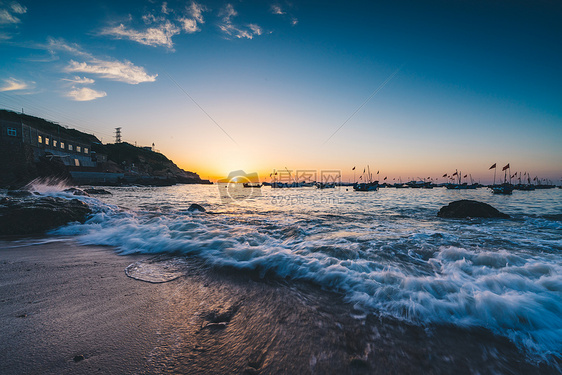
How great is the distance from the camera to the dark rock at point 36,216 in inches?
279

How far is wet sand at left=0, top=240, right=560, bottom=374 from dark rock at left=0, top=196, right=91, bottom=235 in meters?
5.10

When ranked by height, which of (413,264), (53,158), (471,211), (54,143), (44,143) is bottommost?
(413,264)

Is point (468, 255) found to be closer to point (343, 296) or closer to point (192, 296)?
point (343, 296)

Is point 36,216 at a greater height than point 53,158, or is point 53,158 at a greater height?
point 53,158

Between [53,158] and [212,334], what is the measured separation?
178 ft

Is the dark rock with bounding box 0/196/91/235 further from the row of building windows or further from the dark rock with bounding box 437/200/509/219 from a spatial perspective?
the row of building windows

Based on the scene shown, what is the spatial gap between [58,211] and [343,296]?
1104cm

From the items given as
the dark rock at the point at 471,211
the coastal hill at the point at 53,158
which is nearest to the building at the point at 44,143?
the coastal hill at the point at 53,158

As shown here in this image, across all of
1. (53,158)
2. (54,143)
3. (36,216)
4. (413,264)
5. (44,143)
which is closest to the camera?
(413,264)

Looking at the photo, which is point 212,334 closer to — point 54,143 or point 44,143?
point 44,143

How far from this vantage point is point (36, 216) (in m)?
7.67

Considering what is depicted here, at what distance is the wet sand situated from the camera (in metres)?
2.00

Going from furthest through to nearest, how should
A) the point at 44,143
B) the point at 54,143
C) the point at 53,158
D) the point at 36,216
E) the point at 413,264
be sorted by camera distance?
the point at 54,143 → the point at 44,143 → the point at 53,158 → the point at 36,216 → the point at 413,264

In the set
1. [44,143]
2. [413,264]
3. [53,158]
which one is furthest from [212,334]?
[44,143]
